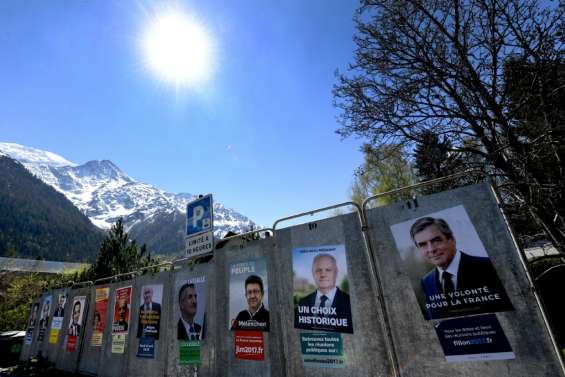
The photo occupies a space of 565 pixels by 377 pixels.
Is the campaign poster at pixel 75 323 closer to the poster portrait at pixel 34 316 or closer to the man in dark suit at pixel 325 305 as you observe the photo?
the poster portrait at pixel 34 316

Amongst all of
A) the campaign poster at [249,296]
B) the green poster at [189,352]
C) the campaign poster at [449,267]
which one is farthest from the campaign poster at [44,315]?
the campaign poster at [449,267]

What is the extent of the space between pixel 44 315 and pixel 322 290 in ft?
45.0

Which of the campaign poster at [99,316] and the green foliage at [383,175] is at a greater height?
the green foliage at [383,175]

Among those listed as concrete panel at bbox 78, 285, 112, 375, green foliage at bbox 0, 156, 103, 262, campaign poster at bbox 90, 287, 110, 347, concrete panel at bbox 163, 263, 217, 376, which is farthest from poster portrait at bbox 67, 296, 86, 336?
green foliage at bbox 0, 156, 103, 262

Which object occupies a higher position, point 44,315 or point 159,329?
point 44,315

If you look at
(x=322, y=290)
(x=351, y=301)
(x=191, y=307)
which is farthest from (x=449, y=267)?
(x=191, y=307)

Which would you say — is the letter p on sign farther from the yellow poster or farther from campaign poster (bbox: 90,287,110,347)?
the yellow poster

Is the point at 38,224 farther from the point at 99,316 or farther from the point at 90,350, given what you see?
the point at 99,316

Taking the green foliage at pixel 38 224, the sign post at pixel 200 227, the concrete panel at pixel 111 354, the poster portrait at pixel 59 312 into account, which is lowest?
the concrete panel at pixel 111 354

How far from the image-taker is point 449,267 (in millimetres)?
3582

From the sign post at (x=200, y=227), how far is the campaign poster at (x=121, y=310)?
3380 mm

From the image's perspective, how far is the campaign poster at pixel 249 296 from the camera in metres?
5.29

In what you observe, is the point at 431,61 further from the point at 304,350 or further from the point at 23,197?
the point at 23,197

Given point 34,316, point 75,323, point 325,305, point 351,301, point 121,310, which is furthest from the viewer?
point 34,316
